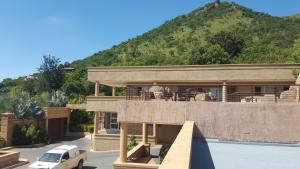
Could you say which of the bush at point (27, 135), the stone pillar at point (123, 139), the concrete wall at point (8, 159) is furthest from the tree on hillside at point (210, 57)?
the stone pillar at point (123, 139)

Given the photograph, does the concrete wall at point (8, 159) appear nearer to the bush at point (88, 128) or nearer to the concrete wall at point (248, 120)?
the concrete wall at point (248, 120)

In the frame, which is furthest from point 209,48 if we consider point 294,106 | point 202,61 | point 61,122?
point 294,106

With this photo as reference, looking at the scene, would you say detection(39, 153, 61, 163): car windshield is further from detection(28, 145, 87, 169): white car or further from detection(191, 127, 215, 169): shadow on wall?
detection(191, 127, 215, 169): shadow on wall

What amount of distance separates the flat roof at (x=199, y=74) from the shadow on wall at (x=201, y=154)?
1253cm

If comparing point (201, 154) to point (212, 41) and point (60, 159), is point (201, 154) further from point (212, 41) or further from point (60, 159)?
point (212, 41)

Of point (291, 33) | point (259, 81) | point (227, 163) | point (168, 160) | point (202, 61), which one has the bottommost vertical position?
point (227, 163)

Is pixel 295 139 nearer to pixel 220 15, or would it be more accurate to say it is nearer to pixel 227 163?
pixel 227 163

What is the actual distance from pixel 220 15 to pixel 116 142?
8252 cm

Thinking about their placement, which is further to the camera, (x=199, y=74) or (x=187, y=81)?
(x=187, y=81)

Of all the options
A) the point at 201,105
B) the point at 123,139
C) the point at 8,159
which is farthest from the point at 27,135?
the point at 201,105

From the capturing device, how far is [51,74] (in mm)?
76188

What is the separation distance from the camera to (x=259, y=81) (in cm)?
2706

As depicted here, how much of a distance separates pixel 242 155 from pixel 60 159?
12.5m

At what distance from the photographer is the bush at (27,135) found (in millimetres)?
32688
